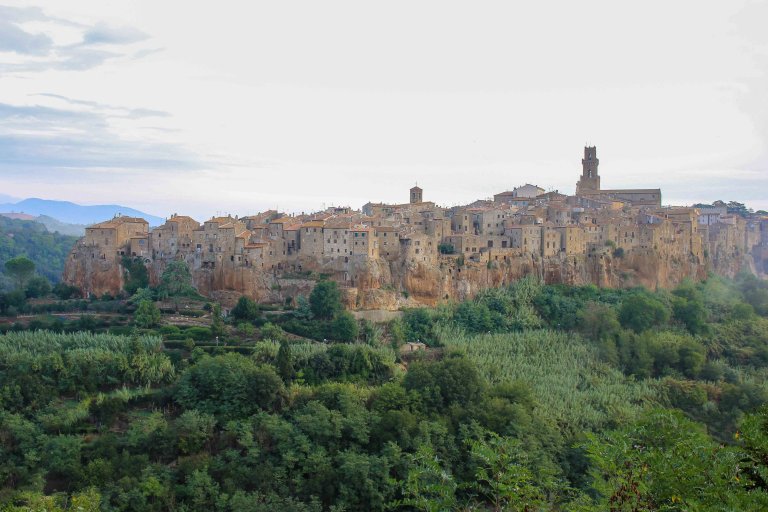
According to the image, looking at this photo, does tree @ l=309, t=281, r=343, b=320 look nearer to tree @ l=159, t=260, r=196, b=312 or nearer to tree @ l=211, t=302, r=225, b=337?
tree @ l=211, t=302, r=225, b=337

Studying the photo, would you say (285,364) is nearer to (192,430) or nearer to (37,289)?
(192,430)

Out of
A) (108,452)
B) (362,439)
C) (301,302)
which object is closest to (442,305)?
(301,302)

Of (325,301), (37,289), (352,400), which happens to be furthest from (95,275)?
(352,400)

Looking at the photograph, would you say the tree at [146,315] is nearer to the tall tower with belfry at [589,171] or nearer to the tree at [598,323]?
the tree at [598,323]

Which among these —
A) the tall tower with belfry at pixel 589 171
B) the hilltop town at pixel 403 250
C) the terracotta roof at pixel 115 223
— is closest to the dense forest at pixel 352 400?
the hilltop town at pixel 403 250

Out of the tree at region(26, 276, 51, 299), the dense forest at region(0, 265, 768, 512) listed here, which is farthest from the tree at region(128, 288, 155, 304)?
the tree at region(26, 276, 51, 299)

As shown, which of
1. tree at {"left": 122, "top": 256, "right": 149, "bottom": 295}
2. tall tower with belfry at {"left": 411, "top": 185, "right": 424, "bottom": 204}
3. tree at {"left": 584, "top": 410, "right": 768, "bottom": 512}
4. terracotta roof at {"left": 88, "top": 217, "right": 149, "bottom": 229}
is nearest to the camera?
tree at {"left": 584, "top": 410, "right": 768, "bottom": 512}

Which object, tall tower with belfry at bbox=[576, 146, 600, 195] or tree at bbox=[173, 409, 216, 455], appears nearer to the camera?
tree at bbox=[173, 409, 216, 455]
